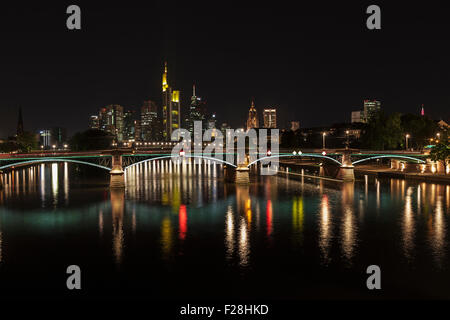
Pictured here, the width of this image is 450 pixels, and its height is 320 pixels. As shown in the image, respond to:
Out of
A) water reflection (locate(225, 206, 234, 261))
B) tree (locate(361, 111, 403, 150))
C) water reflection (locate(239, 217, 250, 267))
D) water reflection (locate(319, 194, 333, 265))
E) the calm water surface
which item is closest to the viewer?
the calm water surface

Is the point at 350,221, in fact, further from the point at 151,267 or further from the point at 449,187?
the point at 449,187

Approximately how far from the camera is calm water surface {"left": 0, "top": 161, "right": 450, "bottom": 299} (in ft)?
75.2

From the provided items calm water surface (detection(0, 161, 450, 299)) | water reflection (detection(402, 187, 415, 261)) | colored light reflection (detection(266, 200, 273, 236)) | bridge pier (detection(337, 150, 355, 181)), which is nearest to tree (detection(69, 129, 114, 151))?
bridge pier (detection(337, 150, 355, 181))

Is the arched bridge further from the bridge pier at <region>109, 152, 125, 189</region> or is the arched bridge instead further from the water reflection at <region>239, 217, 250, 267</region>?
the water reflection at <region>239, 217, 250, 267</region>

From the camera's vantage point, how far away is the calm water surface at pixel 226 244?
22.9 metres

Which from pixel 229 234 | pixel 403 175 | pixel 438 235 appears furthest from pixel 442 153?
pixel 229 234

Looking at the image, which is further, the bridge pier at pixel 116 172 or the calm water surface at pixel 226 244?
the bridge pier at pixel 116 172

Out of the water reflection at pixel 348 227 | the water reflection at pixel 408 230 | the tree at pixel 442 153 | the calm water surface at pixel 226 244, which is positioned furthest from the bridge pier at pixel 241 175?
the tree at pixel 442 153

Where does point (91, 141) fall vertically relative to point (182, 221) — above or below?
above

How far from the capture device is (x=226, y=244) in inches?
1243

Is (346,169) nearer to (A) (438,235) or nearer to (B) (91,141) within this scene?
(A) (438,235)

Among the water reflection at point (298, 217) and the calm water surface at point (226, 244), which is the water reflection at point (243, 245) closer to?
the calm water surface at point (226, 244)

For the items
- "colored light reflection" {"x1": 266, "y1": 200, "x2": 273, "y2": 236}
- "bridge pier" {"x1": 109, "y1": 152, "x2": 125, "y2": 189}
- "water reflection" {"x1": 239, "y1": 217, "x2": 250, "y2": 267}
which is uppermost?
"bridge pier" {"x1": 109, "y1": 152, "x2": 125, "y2": 189}
